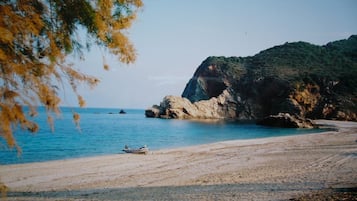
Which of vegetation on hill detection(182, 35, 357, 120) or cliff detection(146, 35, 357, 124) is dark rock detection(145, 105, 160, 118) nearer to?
cliff detection(146, 35, 357, 124)

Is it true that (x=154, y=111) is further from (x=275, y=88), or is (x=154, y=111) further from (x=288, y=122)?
(x=288, y=122)

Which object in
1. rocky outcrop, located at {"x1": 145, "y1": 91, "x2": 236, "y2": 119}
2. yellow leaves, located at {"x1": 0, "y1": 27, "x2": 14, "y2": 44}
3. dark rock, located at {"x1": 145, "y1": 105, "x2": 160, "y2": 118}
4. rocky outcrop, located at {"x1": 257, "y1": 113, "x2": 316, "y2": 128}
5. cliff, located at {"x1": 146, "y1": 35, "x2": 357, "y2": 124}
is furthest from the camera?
dark rock, located at {"x1": 145, "y1": 105, "x2": 160, "y2": 118}

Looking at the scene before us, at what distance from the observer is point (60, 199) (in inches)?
422

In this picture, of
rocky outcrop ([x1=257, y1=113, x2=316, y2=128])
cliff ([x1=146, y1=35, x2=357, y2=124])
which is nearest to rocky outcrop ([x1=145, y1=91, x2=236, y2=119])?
cliff ([x1=146, y1=35, x2=357, y2=124])

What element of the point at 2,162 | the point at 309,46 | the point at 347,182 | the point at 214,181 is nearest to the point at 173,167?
the point at 214,181

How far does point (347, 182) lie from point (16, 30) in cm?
1093

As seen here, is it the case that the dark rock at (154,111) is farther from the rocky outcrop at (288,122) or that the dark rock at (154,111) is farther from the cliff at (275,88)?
the rocky outcrop at (288,122)

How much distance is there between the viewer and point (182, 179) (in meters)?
13.3

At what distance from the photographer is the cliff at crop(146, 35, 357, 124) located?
80.0 m

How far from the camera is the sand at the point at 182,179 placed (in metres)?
10.4

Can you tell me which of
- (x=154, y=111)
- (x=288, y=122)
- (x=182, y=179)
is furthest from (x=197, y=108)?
(x=182, y=179)

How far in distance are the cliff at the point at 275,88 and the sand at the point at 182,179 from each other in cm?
6609

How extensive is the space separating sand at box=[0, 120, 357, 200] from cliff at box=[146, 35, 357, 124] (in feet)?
217

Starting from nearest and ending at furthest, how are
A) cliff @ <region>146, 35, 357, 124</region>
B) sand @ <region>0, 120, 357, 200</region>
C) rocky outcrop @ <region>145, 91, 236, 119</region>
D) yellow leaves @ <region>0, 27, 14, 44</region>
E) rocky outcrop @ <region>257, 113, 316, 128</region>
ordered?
yellow leaves @ <region>0, 27, 14, 44</region> < sand @ <region>0, 120, 357, 200</region> < rocky outcrop @ <region>257, 113, 316, 128</region> < cliff @ <region>146, 35, 357, 124</region> < rocky outcrop @ <region>145, 91, 236, 119</region>
